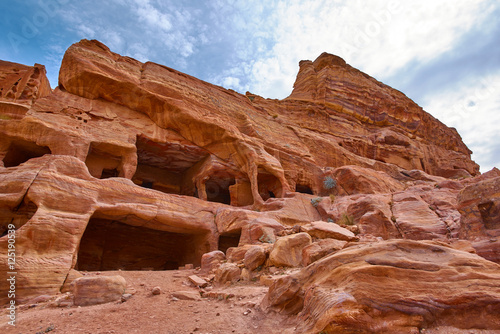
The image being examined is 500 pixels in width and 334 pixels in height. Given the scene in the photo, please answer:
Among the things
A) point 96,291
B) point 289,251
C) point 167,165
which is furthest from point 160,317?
point 167,165

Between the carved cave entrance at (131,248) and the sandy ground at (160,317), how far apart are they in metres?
6.83

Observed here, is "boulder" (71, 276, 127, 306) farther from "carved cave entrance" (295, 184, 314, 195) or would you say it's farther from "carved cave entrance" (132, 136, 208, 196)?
"carved cave entrance" (295, 184, 314, 195)

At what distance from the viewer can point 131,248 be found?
13.6 meters

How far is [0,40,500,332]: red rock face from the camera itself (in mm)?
6145

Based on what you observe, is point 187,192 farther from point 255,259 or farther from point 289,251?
point 289,251

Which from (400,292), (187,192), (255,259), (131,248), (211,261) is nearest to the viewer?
(400,292)

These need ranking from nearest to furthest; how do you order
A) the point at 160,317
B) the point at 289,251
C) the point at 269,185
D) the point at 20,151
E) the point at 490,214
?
the point at 160,317 → the point at 289,251 → the point at 490,214 → the point at 20,151 → the point at 269,185

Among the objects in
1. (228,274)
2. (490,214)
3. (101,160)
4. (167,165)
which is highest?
(167,165)

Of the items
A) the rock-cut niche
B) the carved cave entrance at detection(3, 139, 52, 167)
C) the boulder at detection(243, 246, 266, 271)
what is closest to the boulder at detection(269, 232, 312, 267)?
the boulder at detection(243, 246, 266, 271)

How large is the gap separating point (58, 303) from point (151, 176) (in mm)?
12598

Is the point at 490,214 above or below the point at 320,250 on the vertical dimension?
above

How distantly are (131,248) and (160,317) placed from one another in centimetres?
1079

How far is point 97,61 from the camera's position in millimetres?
13398

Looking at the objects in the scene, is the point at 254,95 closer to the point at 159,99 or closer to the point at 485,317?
the point at 159,99
